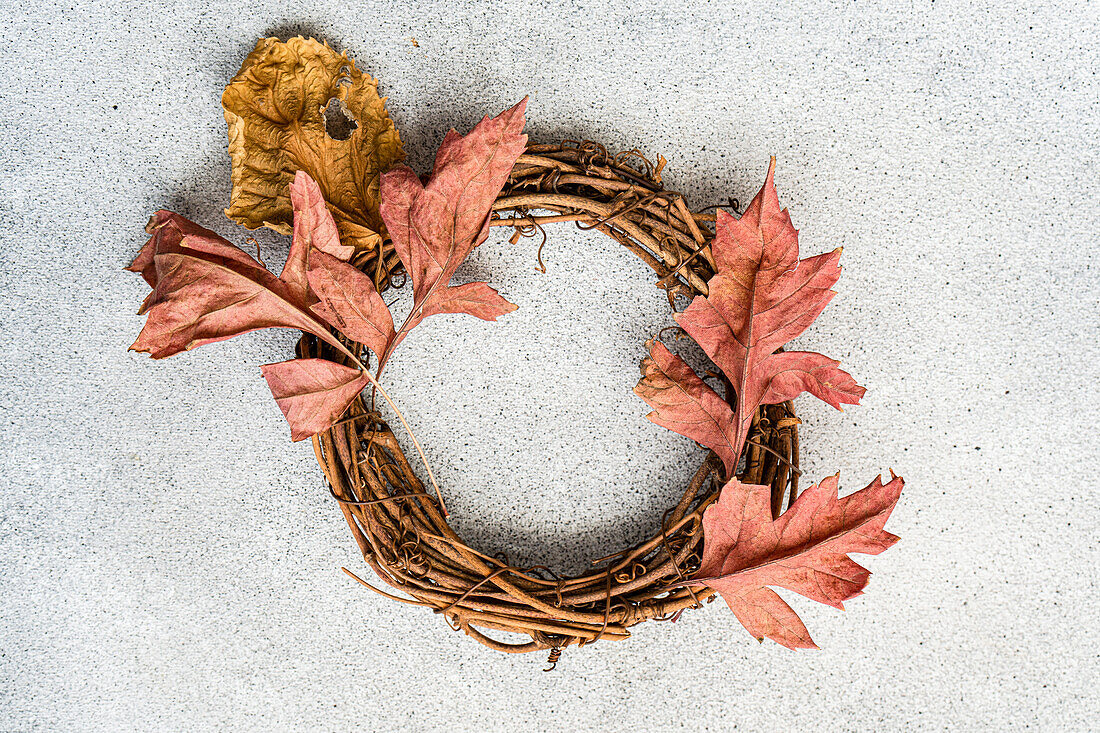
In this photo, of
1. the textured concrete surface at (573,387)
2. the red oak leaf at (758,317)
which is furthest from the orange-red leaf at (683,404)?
the textured concrete surface at (573,387)

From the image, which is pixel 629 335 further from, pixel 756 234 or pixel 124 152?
pixel 124 152

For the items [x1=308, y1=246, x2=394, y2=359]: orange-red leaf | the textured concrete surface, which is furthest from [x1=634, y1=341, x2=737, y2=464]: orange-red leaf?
[x1=308, y1=246, x2=394, y2=359]: orange-red leaf

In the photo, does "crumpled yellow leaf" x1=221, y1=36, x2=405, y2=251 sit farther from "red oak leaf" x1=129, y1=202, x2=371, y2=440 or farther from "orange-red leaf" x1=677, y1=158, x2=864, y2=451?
"orange-red leaf" x1=677, y1=158, x2=864, y2=451

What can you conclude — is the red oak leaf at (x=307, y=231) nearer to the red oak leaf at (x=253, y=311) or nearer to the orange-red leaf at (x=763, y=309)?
the red oak leaf at (x=253, y=311)

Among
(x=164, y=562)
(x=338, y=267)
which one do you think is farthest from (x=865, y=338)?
(x=164, y=562)

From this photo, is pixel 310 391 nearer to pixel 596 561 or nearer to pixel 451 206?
pixel 451 206

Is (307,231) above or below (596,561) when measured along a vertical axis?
above

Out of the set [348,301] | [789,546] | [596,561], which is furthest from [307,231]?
[789,546]
